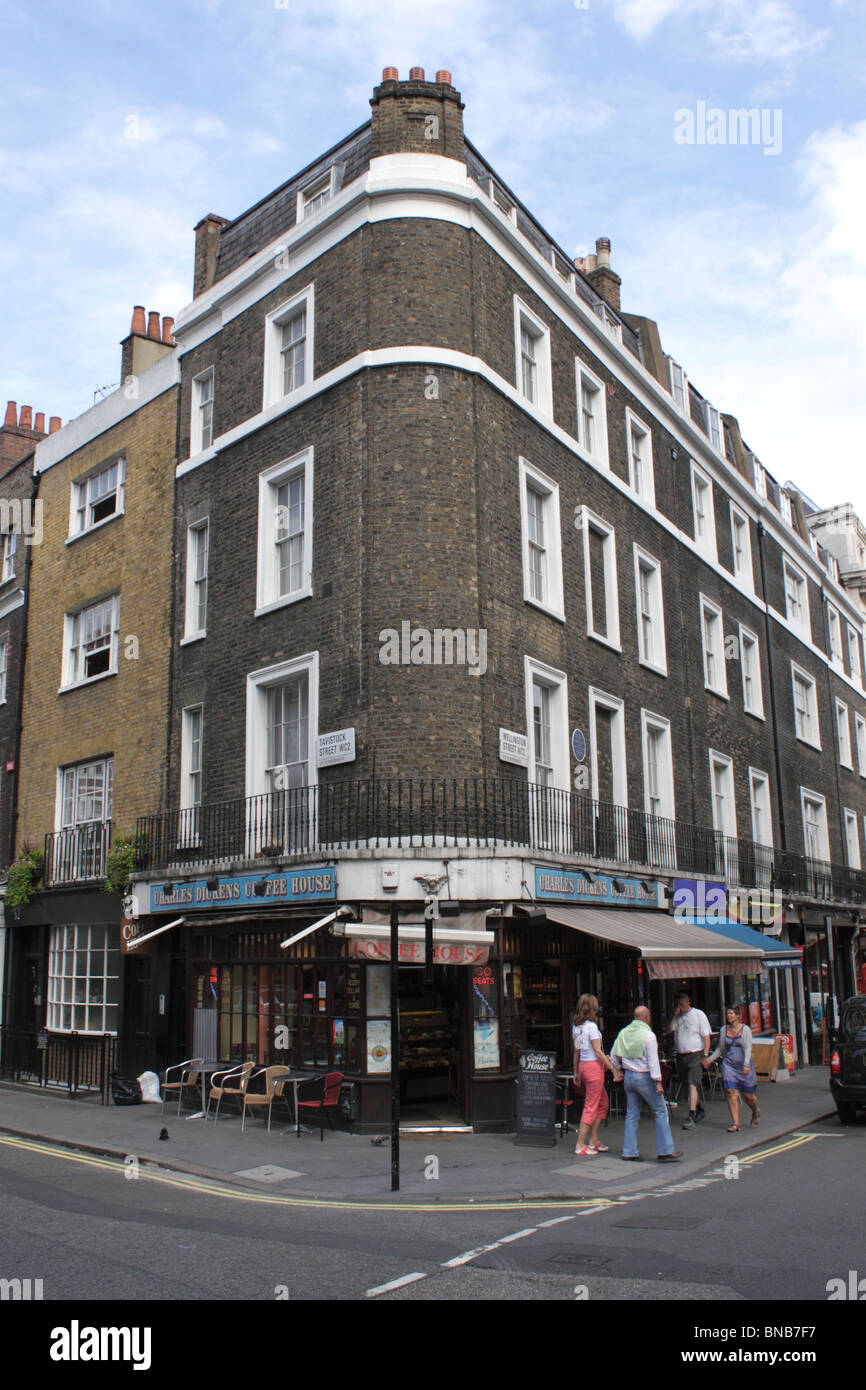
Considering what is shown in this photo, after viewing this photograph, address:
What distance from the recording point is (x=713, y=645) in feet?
82.3

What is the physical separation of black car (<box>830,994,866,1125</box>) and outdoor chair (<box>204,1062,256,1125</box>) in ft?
25.5

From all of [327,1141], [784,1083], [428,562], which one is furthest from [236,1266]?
[784,1083]

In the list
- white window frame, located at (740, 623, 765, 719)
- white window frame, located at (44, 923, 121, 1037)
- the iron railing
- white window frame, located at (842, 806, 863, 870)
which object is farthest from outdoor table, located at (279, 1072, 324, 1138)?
white window frame, located at (842, 806, 863, 870)

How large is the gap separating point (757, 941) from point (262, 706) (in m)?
9.52

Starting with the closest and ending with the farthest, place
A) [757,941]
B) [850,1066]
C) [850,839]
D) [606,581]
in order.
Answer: [850,1066] < [757,941] < [606,581] < [850,839]

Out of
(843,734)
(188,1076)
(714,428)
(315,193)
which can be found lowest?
(188,1076)

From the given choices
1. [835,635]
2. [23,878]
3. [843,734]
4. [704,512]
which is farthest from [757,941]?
[835,635]

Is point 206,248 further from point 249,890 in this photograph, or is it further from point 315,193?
point 249,890

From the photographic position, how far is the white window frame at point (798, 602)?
Result: 1235 inches

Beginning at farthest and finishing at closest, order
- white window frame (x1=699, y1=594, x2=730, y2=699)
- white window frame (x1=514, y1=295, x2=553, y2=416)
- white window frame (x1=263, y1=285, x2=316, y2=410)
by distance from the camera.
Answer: white window frame (x1=699, y1=594, x2=730, y2=699) < white window frame (x1=514, y1=295, x2=553, y2=416) < white window frame (x1=263, y1=285, x2=316, y2=410)

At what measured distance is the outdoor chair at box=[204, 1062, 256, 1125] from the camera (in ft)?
46.6

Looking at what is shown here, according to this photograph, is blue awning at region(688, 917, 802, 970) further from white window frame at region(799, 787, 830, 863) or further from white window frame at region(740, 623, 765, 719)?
Result: white window frame at region(799, 787, 830, 863)

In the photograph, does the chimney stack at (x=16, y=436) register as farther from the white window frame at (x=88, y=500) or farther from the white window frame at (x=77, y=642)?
the white window frame at (x=77, y=642)

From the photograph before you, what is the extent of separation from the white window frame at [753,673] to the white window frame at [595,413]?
26.4 feet
